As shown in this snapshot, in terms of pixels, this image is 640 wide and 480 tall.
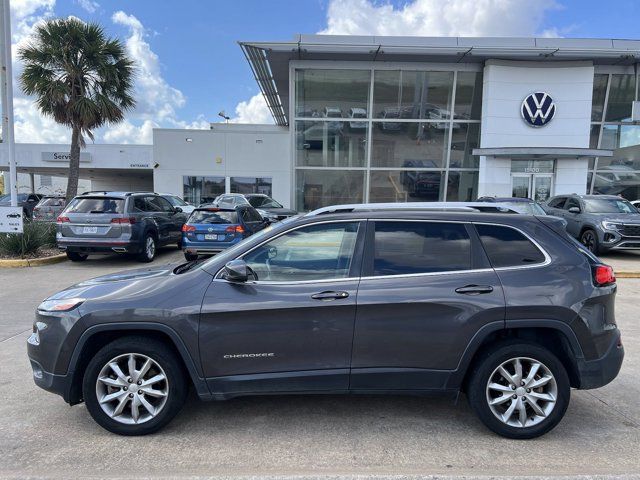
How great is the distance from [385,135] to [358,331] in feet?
61.8

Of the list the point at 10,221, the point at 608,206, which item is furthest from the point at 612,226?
the point at 10,221

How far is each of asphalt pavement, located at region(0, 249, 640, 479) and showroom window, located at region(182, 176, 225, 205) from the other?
61.0 feet

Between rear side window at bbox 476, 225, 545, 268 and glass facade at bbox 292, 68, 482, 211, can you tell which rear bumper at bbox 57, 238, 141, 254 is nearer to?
rear side window at bbox 476, 225, 545, 268

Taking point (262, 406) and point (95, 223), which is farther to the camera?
point (95, 223)

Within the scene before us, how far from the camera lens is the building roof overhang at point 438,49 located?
720 inches

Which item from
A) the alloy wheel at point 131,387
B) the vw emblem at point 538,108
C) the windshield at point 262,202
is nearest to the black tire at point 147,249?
the windshield at point 262,202

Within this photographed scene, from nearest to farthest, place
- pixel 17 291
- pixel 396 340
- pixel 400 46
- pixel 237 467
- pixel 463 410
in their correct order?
pixel 237 467 → pixel 396 340 → pixel 463 410 → pixel 17 291 → pixel 400 46

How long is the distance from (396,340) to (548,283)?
1199mm

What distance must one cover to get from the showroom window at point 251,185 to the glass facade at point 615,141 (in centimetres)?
1602

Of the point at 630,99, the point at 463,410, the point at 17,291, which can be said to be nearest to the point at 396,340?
the point at 463,410

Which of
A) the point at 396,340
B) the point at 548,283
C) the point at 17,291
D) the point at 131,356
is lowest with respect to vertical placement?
the point at 17,291

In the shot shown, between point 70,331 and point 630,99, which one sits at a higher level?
point 630,99

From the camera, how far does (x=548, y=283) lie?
10.5 feet

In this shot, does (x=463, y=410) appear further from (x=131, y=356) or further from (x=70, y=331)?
(x=70, y=331)
